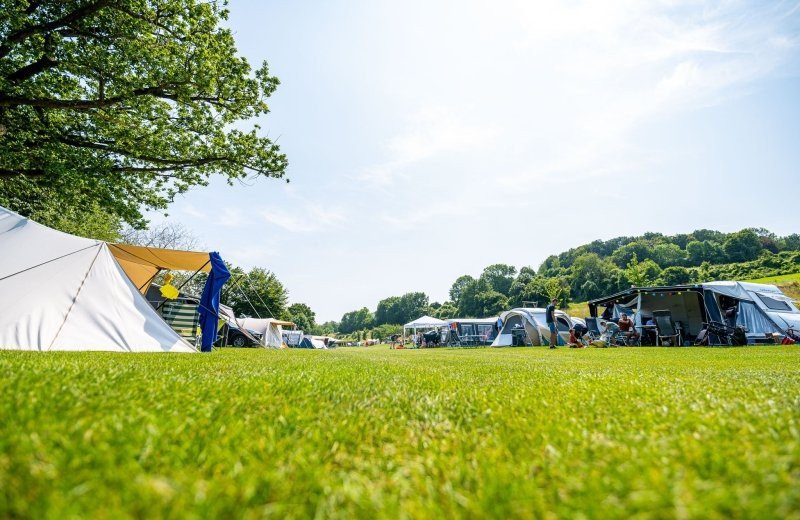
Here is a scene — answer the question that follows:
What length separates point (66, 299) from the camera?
21.6ft

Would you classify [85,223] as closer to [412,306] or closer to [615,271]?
[615,271]

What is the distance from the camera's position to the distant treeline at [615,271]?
53719 millimetres

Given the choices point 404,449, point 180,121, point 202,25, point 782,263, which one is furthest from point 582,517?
point 782,263

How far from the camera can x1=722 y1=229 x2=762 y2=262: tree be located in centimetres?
6912

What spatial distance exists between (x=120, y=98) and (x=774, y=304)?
25.8 meters

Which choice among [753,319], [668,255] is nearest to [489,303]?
[668,255]

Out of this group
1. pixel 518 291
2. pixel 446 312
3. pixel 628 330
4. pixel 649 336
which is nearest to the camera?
pixel 628 330

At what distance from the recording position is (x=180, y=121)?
11672 mm

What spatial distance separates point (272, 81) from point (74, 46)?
197 inches

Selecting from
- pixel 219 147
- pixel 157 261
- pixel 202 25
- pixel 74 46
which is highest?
pixel 202 25

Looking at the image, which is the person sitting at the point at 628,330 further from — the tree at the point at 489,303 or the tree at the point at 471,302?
the tree at the point at 471,302

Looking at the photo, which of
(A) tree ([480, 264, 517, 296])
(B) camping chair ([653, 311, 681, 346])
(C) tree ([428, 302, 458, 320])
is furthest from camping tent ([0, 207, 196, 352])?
(A) tree ([480, 264, 517, 296])

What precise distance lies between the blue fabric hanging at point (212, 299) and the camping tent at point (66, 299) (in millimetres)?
2584

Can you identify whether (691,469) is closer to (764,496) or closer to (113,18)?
(764,496)
